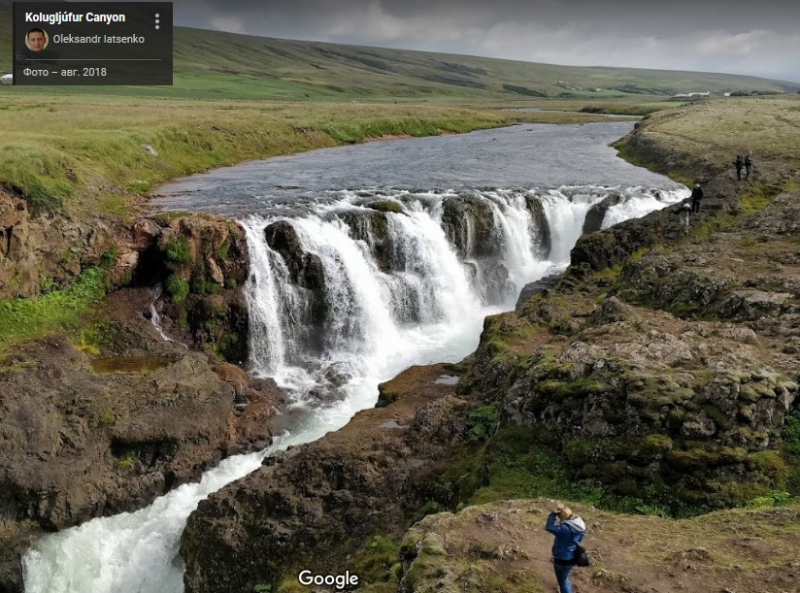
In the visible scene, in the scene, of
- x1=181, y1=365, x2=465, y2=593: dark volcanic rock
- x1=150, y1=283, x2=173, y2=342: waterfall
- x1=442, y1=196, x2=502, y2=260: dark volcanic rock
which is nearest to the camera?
x1=181, y1=365, x2=465, y2=593: dark volcanic rock

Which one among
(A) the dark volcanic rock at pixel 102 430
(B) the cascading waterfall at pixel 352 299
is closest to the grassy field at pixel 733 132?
(B) the cascading waterfall at pixel 352 299

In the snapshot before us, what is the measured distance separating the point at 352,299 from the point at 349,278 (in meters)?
1.10

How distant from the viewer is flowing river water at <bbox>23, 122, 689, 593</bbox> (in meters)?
17.8

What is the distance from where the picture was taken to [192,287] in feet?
95.5

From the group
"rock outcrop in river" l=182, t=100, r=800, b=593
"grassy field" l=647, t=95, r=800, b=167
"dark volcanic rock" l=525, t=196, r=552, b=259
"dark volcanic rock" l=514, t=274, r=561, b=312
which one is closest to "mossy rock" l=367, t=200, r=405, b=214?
"dark volcanic rock" l=514, t=274, r=561, b=312

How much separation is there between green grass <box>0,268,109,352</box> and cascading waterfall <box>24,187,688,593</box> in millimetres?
6535

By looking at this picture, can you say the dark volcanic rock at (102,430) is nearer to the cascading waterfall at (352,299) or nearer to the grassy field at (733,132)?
the cascading waterfall at (352,299)

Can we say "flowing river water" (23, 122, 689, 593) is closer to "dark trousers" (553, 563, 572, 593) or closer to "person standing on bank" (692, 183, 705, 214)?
"person standing on bank" (692, 183, 705, 214)

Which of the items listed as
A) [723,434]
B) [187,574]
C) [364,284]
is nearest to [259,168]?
[364,284]

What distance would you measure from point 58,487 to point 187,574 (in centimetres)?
514

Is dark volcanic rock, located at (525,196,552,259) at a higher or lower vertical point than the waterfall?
higher

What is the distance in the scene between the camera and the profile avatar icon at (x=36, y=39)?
44.6m

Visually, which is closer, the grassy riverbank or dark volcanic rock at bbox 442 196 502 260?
the grassy riverbank

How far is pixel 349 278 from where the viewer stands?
31875 millimetres
